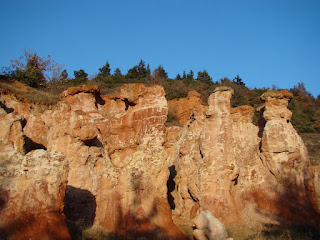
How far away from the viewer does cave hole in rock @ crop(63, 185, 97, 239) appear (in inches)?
364

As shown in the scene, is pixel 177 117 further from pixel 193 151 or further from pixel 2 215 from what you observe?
pixel 2 215

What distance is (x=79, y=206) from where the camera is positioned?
9.34 meters

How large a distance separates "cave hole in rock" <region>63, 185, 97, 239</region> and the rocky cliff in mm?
27

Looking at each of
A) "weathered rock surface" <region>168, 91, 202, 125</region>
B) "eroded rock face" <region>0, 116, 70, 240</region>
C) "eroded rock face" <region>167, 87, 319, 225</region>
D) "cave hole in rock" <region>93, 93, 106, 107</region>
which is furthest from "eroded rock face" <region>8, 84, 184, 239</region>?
"weathered rock surface" <region>168, 91, 202, 125</region>

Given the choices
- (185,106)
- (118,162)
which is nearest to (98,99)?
(118,162)

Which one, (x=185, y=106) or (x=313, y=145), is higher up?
(x=185, y=106)

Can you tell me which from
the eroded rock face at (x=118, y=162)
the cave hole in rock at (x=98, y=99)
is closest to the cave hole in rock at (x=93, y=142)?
the eroded rock face at (x=118, y=162)

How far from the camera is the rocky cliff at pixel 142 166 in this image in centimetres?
728

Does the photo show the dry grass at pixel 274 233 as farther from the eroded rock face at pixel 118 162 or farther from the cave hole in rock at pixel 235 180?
the eroded rock face at pixel 118 162

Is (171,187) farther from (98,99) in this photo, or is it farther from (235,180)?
(98,99)

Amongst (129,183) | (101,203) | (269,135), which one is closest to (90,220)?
(101,203)

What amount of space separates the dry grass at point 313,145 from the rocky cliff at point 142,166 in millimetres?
6906

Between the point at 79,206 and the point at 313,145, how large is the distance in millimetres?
20868

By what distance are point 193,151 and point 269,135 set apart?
2779 mm
